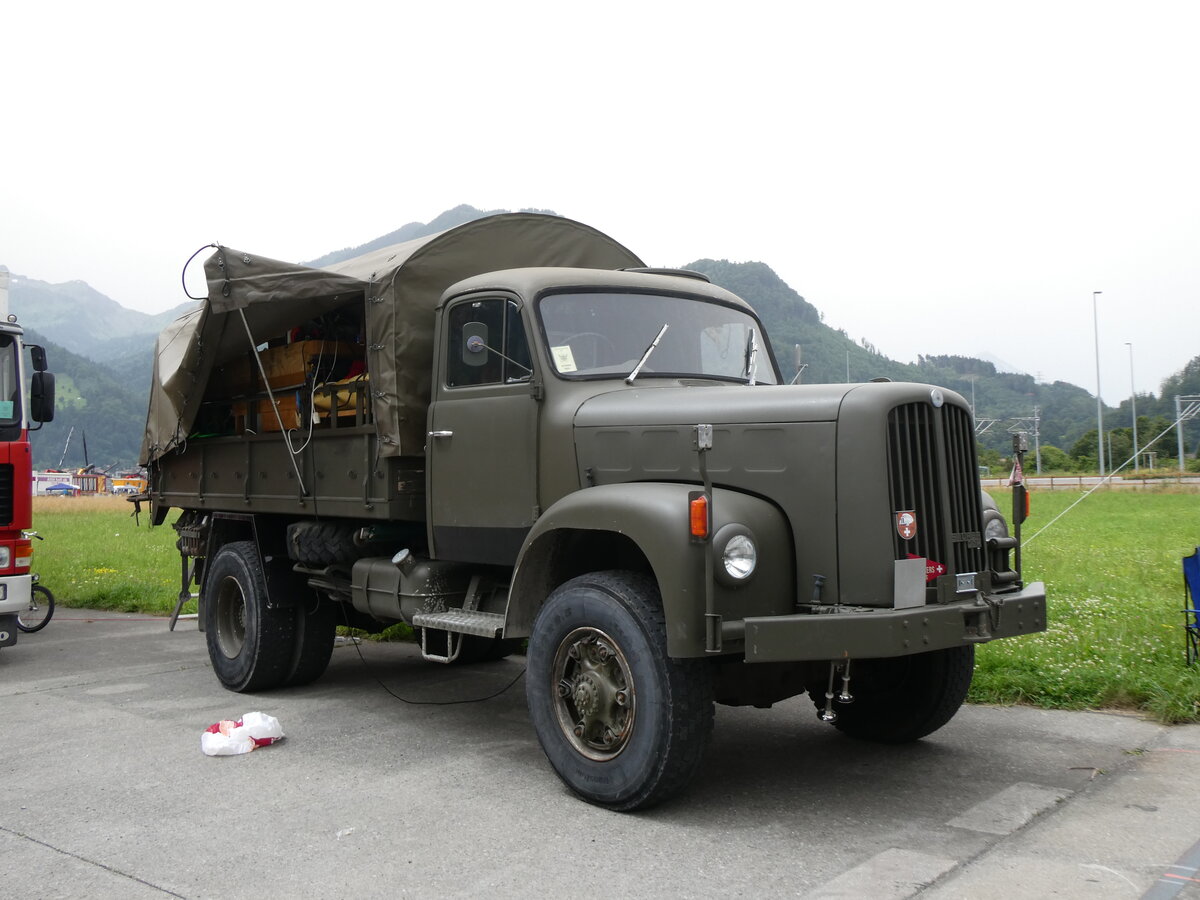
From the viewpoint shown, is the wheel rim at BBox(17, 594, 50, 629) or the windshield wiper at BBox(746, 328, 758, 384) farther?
the wheel rim at BBox(17, 594, 50, 629)

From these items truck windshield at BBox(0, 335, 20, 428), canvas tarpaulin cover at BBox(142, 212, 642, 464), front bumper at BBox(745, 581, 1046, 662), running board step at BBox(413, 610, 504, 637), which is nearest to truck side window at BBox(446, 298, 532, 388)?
canvas tarpaulin cover at BBox(142, 212, 642, 464)

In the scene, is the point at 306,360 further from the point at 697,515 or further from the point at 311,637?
the point at 697,515

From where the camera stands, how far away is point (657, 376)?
6.12 metres

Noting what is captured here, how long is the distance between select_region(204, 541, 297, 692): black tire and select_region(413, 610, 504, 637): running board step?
6.30ft

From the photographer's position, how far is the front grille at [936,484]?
486 centimetres

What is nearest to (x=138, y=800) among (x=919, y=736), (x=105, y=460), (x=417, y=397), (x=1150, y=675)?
(x=417, y=397)

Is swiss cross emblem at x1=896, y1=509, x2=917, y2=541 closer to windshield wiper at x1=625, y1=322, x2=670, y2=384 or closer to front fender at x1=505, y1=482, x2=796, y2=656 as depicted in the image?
front fender at x1=505, y1=482, x2=796, y2=656

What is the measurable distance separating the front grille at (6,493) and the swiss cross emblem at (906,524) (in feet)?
27.1

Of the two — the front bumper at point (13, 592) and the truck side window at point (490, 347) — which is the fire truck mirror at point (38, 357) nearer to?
the front bumper at point (13, 592)

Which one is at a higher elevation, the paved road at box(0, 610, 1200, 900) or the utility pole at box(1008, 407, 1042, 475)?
the utility pole at box(1008, 407, 1042, 475)

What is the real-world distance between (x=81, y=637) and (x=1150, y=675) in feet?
32.1

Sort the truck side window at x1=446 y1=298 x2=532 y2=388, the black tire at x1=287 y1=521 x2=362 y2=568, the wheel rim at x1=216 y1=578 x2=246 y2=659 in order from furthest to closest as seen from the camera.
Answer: the wheel rim at x1=216 y1=578 x2=246 y2=659, the black tire at x1=287 y1=521 x2=362 y2=568, the truck side window at x1=446 y1=298 x2=532 y2=388

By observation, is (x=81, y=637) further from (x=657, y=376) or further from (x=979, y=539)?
(x=979, y=539)

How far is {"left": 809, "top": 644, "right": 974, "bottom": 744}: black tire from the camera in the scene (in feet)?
19.0
